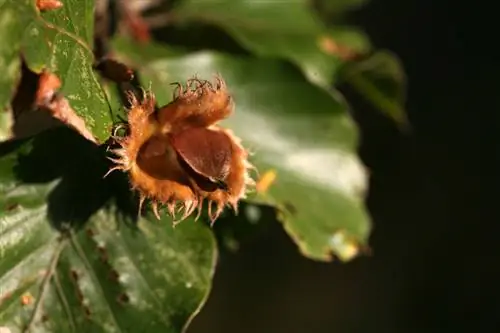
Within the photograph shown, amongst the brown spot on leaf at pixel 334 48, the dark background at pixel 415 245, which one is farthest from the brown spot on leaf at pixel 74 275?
the dark background at pixel 415 245

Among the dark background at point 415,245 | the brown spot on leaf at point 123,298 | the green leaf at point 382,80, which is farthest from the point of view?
the dark background at point 415,245

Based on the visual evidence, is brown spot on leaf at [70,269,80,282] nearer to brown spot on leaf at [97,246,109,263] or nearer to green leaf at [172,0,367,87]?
brown spot on leaf at [97,246,109,263]

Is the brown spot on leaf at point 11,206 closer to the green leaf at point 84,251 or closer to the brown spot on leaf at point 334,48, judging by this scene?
the green leaf at point 84,251

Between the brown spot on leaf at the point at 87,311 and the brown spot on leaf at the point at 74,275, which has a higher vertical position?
the brown spot on leaf at the point at 74,275

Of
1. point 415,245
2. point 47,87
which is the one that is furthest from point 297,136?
point 415,245

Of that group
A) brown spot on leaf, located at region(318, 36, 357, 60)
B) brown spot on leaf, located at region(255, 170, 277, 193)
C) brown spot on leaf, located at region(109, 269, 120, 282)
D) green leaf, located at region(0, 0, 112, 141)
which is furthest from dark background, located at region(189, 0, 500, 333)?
green leaf, located at region(0, 0, 112, 141)

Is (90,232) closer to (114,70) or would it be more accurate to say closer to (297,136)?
(114,70)

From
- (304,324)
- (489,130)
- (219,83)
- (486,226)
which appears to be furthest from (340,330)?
(219,83)

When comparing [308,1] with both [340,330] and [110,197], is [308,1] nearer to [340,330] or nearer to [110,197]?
[110,197]
